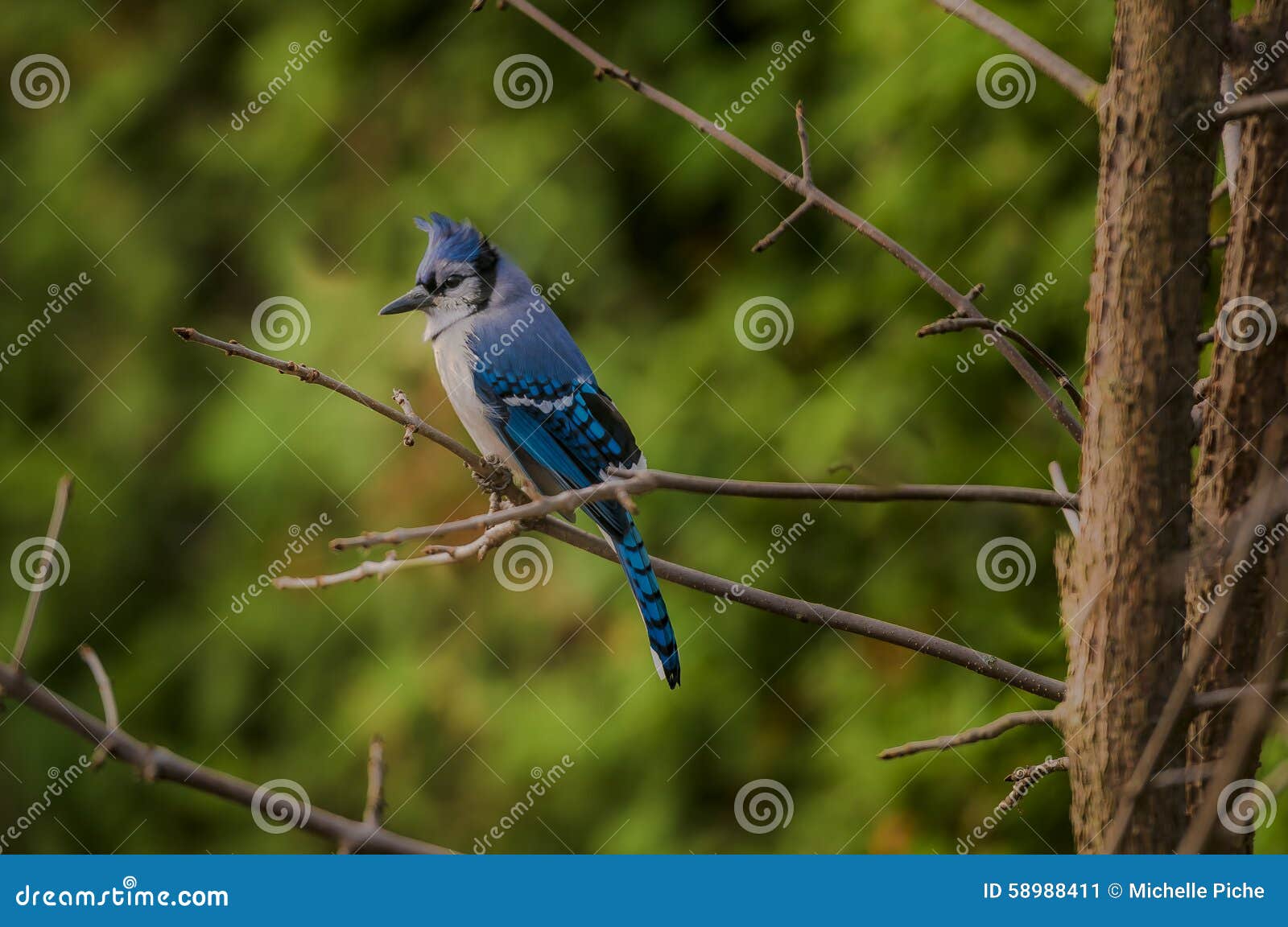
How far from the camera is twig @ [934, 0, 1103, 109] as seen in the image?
1.31 m

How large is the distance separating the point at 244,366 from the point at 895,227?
1.94 m

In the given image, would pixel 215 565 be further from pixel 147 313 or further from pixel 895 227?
pixel 895 227

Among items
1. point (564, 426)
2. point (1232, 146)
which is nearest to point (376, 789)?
point (1232, 146)

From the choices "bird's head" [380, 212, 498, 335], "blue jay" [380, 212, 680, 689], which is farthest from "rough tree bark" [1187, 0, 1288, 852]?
"bird's head" [380, 212, 498, 335]

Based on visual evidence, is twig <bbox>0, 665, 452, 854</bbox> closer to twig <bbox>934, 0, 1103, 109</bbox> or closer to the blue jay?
twig <bbox>934, 0, 1103, 109</bbox>

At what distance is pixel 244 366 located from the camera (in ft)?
11.3

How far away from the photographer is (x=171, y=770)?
881 millimetres

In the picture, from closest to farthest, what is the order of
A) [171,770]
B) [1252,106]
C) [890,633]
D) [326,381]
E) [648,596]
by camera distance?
[171,770] → [1252,106] → [890,633] → [326,381] → [648,596]

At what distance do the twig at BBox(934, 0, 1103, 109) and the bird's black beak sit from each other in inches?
54.2

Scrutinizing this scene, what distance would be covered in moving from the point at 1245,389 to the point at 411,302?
1.66 metres

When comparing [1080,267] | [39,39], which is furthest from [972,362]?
[39,39]

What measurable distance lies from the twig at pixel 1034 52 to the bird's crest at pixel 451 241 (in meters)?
1.38

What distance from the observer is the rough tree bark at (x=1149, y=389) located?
1.14 metres

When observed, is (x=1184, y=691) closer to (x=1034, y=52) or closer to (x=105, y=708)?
(x=1034, y=52)
